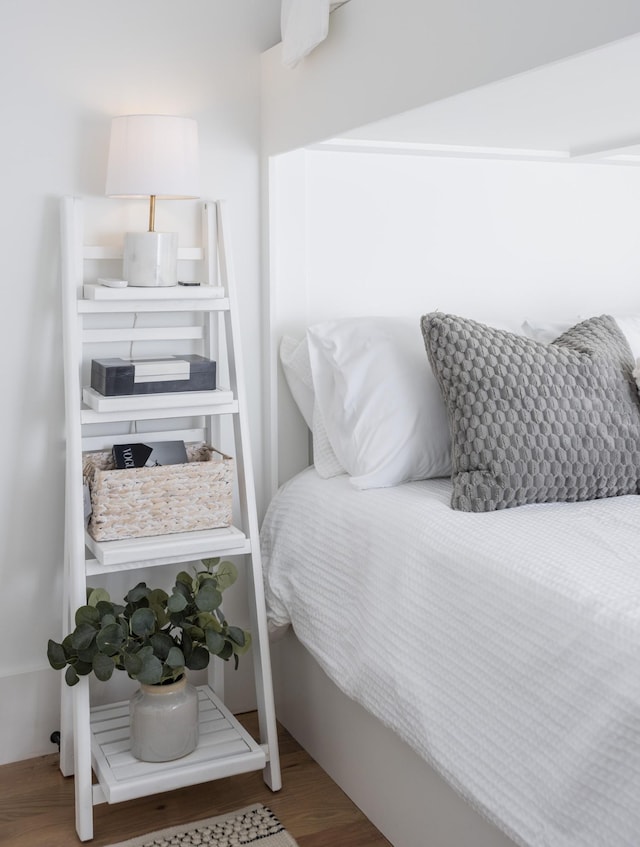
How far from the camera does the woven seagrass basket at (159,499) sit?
1985 millimetres

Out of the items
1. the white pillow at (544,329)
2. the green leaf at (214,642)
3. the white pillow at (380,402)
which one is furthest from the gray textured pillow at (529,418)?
the green leaf at (214,642)

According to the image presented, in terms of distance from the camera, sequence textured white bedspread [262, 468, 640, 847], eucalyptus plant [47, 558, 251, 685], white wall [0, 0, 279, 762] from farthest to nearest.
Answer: white wall [0, 0, 279, 762] → eucalyptus plant [47, 558, 251, 685] → textured white bedspread [262, 468, 640, 847]

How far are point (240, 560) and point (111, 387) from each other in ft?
2.14

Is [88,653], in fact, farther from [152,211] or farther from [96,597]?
[152,211]

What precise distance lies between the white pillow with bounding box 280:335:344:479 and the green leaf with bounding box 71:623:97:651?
640mm

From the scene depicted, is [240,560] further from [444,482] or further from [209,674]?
[444,482]

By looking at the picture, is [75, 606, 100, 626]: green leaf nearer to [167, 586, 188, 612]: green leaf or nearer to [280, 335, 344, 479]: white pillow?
[167, 586, 188, 612]: green leaf

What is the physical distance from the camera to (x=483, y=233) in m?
2.52

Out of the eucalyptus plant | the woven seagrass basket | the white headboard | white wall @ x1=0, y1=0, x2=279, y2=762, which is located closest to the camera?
the eucalyptus plant

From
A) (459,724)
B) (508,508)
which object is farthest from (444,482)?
(459,724)

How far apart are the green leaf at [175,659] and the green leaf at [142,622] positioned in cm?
7

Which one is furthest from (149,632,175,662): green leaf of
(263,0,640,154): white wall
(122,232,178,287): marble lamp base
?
(263,0,640,154): white wall

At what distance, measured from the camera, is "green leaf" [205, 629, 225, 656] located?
1.94 meters

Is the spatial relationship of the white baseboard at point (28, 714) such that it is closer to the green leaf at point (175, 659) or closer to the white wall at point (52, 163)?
the white wall at point (52, 163)
